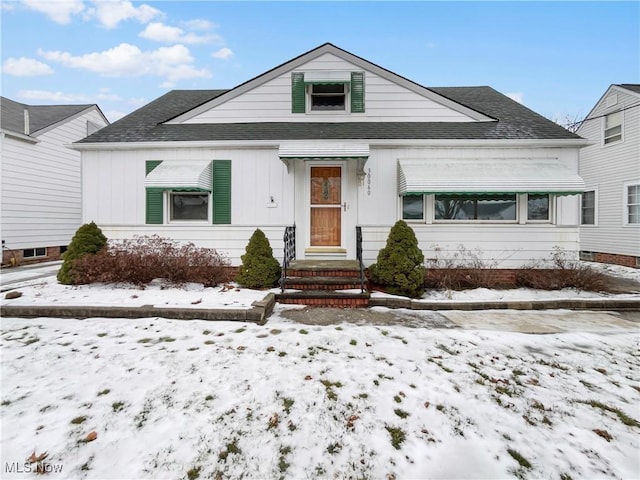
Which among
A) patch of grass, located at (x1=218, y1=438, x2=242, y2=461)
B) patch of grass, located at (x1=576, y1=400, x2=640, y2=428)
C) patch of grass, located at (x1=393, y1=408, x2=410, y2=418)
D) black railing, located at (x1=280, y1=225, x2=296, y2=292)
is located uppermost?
black railing, located at (x1=280, y1=225, x2=296, y2=292)

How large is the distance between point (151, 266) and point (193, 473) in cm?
560

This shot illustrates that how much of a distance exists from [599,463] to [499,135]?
24.6 ft

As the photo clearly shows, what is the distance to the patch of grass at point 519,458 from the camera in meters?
2.04

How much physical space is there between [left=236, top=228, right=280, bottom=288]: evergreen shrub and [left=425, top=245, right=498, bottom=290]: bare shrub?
3697mm

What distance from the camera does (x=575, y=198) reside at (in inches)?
290

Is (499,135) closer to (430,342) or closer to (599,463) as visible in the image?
(430,342)

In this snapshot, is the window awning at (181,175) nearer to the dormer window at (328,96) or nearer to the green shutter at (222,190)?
the green shutter at (222,190)

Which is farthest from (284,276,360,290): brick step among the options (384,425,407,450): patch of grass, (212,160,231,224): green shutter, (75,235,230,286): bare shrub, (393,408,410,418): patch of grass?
(384,425,407,450): patch of grass

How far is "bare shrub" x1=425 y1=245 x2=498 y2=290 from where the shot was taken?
268 inches

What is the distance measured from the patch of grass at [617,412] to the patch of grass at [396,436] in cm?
188

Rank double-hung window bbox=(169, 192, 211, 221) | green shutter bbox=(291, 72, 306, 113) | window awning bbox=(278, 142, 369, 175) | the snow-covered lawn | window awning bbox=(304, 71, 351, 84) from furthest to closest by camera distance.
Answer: green shutter bbox=(291, 72, 306, 113)
window awning bbox=(304, 71, 351, 84)
double-hung window bbox=(169, 192, 211, 221)
window awning bbox=(278, 142, 369, 175)
the snow-covered lawn

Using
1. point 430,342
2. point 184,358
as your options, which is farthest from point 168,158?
point 430,342

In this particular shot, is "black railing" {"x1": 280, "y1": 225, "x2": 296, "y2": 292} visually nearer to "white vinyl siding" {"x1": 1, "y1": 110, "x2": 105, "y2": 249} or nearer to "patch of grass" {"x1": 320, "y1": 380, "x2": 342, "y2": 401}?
"patch of grass" {"x1": 320, "y1": 380, "x2": 342, "y2": 401}

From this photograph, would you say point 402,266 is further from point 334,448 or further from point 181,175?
point 181,175
